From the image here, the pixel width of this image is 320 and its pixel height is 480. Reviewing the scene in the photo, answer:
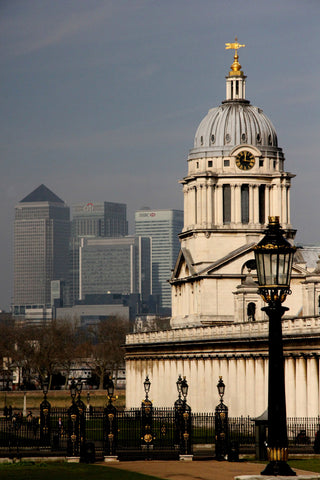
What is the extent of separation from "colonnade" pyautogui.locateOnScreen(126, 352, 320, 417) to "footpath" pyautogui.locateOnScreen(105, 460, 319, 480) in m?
32.6

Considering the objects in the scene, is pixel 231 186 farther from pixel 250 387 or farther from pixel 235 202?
pixel 250 387

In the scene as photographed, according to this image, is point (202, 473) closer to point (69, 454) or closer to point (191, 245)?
point (69, 454)

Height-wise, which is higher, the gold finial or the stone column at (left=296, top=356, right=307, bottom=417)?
the gold finial

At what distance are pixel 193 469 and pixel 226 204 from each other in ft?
273

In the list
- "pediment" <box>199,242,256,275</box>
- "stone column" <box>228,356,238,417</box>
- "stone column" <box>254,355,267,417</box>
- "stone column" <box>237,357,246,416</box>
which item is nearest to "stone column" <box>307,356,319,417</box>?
"stone column" <box>254,355,267,417</box>

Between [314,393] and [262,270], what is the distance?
192ft

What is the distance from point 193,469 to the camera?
60812 mm

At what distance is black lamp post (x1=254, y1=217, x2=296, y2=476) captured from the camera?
4019 cm

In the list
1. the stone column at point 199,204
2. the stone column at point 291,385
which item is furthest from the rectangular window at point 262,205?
the stone column at point 291,385

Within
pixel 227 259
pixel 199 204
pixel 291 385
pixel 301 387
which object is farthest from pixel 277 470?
pixel 199 204

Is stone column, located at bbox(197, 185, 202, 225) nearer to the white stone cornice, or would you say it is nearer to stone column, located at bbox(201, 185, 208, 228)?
stone column, located at bbox(201, 185, 208, 228)

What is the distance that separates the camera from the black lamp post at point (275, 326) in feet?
132

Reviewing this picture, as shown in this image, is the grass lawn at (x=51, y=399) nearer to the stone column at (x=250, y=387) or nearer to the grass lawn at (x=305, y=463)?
the stone column at (x=250, y=387)

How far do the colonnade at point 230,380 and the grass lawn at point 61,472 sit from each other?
3718cm
